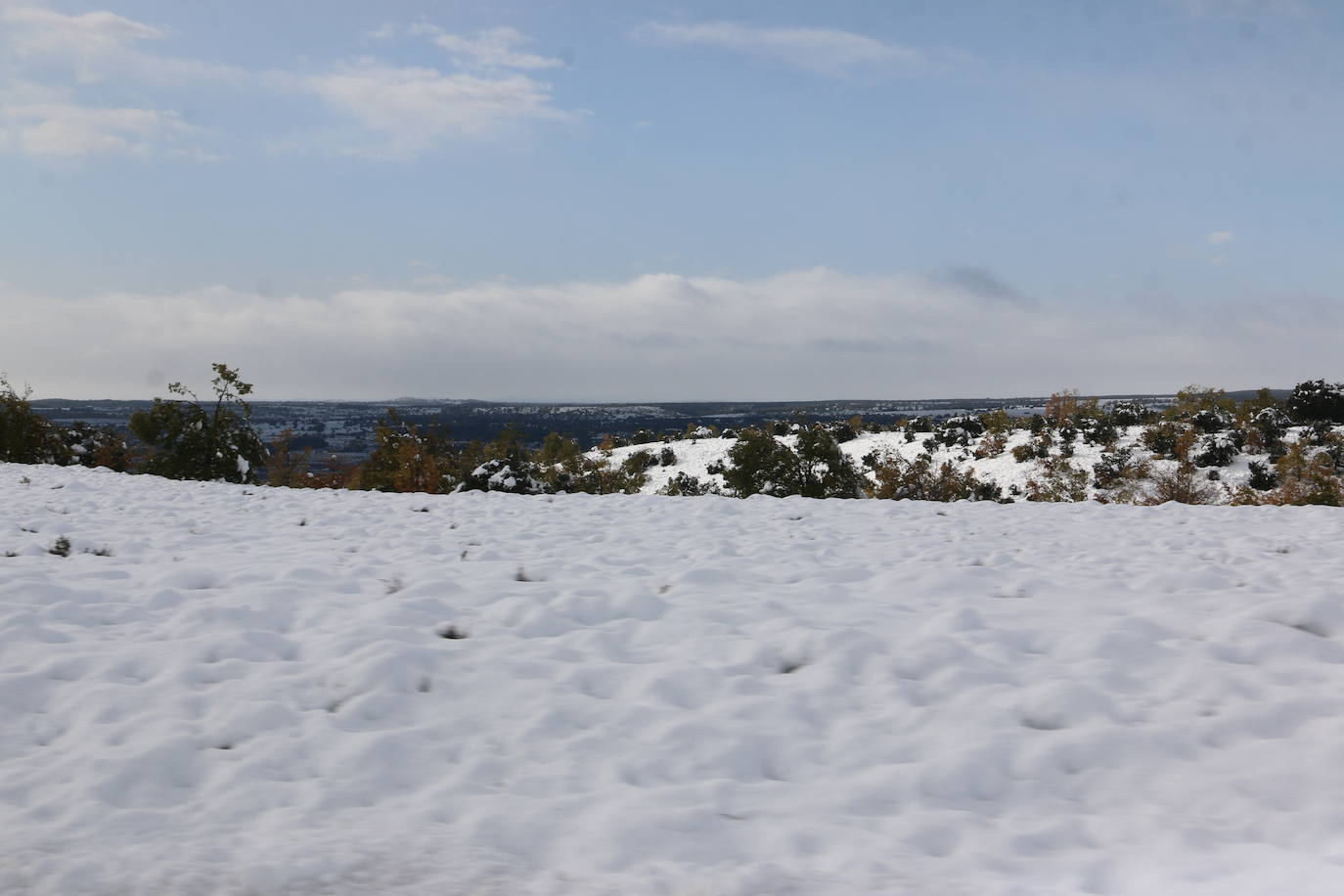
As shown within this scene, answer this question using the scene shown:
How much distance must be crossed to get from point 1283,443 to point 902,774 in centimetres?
3475

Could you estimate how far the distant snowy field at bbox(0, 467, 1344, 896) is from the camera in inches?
114

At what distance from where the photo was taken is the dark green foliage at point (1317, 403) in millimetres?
32094

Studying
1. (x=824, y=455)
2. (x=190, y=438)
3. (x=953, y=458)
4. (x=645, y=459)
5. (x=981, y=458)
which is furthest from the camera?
(x=645, y=459)

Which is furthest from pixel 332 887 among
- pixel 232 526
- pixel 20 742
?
pixel 232 526

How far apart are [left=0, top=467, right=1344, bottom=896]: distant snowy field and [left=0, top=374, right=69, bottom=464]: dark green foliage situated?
23406 mm

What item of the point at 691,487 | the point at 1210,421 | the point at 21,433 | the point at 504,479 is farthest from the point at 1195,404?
the point at 21,433

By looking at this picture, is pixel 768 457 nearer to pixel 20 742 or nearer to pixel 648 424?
pixel 20 742

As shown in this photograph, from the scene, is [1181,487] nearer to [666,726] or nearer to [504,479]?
[504,479]

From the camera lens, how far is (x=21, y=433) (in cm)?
2520

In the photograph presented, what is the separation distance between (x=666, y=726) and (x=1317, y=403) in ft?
129

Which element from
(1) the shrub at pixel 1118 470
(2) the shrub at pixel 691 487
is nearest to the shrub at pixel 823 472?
(2) the shrub at pixel 691 487

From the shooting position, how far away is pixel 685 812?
3.20 m

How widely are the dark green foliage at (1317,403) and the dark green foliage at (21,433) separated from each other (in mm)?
47663

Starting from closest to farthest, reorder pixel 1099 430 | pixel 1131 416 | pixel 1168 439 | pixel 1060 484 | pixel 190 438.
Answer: pixel 190 438, pixel 1060 484, pixel 1168 439, pixel 1099 430, pixel 1131 416
